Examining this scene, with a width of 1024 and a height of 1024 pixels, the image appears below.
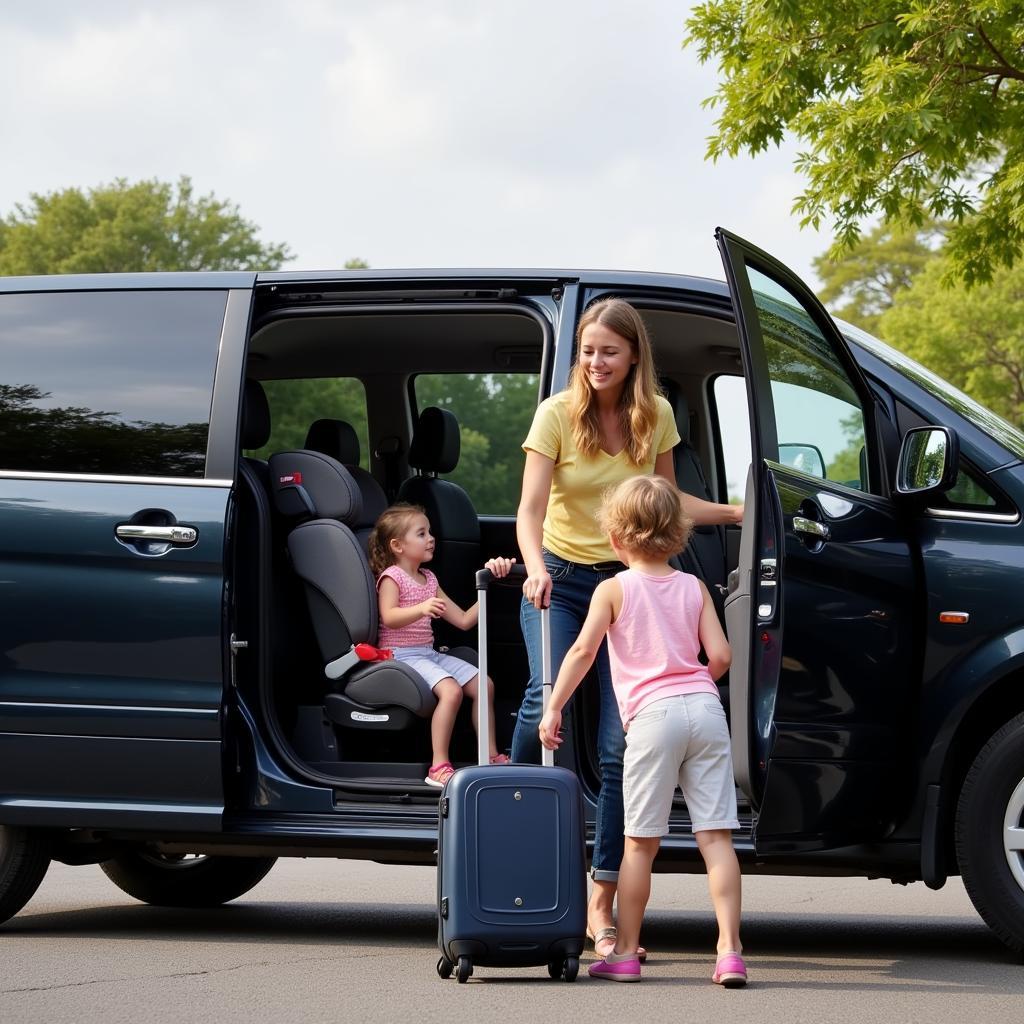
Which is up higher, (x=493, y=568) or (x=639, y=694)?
(x=493, y=568)

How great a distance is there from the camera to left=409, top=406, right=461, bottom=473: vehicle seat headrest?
7074 millimetres

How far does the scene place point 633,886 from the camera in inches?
189

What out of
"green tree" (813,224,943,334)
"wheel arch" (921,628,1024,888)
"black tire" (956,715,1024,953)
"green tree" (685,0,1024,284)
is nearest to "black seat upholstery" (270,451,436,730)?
"wheel arch" (921,628,1024,888)

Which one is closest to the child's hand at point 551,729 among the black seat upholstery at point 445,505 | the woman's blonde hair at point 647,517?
the woman's blonde hair at point 647,517

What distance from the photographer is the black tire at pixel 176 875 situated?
22.4 feet

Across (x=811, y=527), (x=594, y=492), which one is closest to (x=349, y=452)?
(x=594, y=492)

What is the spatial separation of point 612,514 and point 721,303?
0.98 m

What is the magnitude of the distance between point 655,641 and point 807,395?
91 centimetres

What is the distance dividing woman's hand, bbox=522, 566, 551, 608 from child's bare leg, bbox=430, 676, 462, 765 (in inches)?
47.1

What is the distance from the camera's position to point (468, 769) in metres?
4.66

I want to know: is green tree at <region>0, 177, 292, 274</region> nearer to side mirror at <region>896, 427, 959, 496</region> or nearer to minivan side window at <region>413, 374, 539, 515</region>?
minivan side window at <region>413, 374, 539, 515</region>

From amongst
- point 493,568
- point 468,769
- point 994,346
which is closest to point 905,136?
point 493,568

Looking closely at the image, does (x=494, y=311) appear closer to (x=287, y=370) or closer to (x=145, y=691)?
(x=145, y=691)

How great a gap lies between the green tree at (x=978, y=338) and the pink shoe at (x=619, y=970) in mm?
31139
